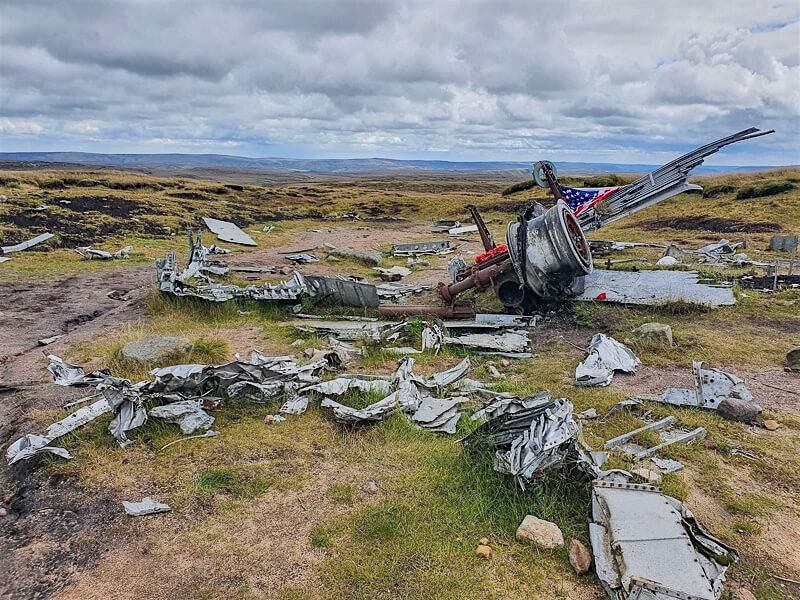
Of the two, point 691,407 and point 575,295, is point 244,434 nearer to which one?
point 691,407

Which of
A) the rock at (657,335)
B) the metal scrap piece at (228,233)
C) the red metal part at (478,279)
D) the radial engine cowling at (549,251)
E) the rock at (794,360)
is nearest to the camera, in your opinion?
the rock at (794,360)

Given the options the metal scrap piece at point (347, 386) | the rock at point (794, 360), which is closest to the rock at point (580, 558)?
the metal scrap piece at point (347, 386)

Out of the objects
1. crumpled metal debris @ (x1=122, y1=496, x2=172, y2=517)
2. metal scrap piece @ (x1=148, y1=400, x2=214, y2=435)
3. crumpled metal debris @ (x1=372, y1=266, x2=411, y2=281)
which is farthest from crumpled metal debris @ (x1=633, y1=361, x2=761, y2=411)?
crumpled metal debris @ (x1=372, y1=266, x2=411, y2=281)

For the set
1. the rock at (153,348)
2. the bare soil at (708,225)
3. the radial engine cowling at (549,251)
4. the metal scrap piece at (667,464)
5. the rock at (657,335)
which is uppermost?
the radial engine cowling at (549,251)

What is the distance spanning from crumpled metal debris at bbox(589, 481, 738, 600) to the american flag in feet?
28.4

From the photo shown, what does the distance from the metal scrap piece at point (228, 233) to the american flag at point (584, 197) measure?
13112 millimetres

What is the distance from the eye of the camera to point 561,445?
4633mm

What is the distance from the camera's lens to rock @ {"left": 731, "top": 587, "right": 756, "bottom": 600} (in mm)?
3635

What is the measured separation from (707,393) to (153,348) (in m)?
7.29

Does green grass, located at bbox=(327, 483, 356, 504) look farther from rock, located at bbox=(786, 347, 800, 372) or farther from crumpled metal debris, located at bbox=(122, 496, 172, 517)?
rock, located at bbox=(786, 347, 800, 372)

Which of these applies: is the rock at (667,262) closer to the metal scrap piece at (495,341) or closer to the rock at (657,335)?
the rock at (657,335)

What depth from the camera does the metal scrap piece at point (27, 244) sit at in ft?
54.8

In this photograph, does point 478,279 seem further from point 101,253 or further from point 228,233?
point 228,233

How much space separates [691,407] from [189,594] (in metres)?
5.57
